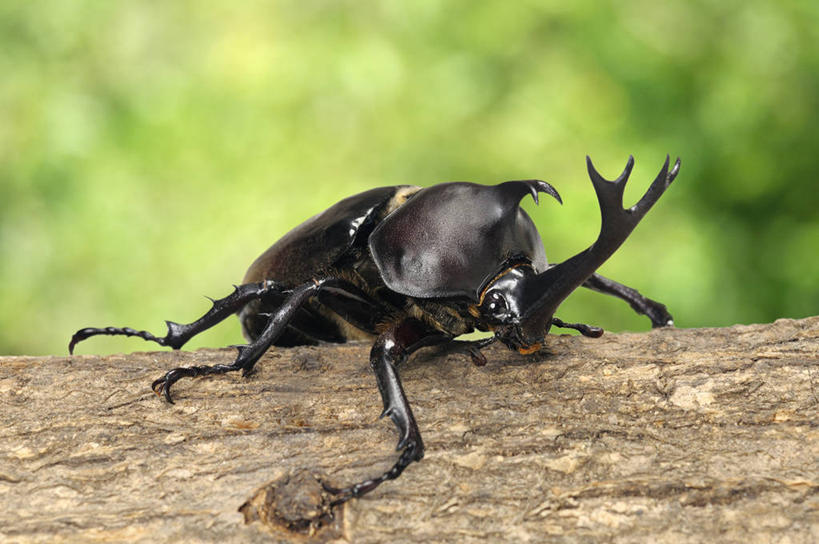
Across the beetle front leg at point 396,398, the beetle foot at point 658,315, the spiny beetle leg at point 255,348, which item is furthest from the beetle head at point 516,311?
the beetle foot at point 658,315

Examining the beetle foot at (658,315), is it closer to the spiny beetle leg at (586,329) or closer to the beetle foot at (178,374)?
the spiny beetle leg at (586,329)

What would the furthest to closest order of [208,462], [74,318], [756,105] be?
1. [74,318]
2. [756,105]
3. [208,462]

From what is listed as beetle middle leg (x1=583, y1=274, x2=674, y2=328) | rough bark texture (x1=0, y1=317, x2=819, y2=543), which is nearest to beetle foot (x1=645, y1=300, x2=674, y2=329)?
Result: beetle middle leg (x1=583, y1=274, x2=674, y2=328)

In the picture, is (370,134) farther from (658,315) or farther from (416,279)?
(416,279)

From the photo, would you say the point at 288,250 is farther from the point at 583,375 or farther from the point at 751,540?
the point at 751,540

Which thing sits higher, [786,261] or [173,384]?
[786,261]

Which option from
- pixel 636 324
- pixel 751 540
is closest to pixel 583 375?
pixel 751 540

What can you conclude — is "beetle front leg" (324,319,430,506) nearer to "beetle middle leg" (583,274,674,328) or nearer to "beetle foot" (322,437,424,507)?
"beetle foot" (322,437,424,507)

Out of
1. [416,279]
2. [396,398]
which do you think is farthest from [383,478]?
[416,279]
